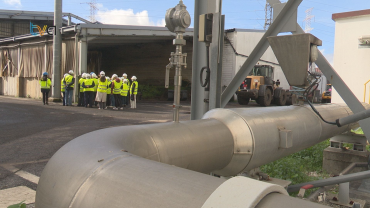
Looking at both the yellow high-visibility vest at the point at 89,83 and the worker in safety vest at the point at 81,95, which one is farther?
the worker in safety vest at the point at 81,95

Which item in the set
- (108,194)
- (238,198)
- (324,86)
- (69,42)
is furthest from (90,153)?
(324,86)

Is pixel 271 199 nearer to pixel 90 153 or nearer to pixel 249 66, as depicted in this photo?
pixel 90 153

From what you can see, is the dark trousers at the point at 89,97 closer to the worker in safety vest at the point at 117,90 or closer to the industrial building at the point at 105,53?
the worker in safety vest at the point at 117,90

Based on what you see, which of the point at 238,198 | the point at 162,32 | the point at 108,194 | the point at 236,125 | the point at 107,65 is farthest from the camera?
the point at 107,65

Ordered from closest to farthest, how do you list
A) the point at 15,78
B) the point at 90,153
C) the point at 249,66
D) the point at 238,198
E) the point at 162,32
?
1. the point at 238,198
2. the point at 90,153
3. the point at 249,66
4. the point at 162,32
5. the point at 15,78

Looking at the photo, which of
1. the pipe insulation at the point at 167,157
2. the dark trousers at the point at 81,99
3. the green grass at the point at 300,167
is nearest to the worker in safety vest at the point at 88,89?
the dark trousers at the point at 81,99

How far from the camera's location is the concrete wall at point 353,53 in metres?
11.8

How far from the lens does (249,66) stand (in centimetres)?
428

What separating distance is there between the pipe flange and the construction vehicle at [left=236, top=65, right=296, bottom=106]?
15.6m

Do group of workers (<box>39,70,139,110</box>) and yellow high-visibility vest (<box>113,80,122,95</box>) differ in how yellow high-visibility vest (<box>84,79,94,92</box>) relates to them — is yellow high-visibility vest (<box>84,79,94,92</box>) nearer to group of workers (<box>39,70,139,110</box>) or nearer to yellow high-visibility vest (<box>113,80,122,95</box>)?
group of workers (<box>39,70,139,110</box>)

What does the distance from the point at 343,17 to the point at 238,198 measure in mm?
13091

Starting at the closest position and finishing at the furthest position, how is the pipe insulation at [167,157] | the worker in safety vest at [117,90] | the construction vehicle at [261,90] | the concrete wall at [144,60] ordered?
the pipe insulation at [167,157]
the worker in safety vest at [117,90]
the construction vehicle at [261,90]
the concrete wall at [144,60]

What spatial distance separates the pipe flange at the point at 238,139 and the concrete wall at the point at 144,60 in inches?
857

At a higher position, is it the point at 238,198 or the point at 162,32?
the point at 162,32
